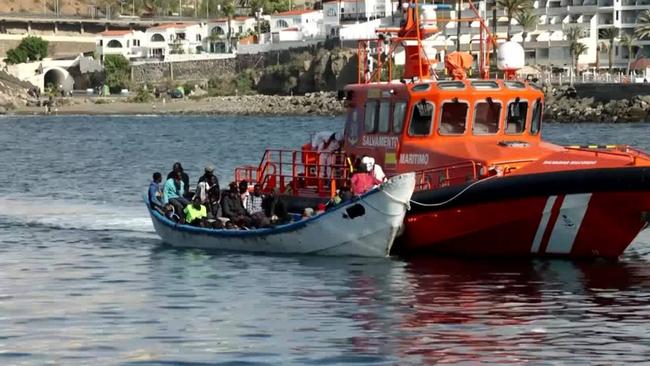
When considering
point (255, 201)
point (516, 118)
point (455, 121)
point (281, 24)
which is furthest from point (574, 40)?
point (455, 121)

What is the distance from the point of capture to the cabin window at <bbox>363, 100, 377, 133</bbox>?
33469 mm

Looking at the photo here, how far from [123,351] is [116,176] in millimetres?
42921

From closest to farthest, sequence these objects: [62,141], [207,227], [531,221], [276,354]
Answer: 1. [276,354]
2. [531,221]
3. [207,227]
4. [62,141]

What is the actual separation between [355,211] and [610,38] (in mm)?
140937

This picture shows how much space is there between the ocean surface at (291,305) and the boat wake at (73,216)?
0.53ft

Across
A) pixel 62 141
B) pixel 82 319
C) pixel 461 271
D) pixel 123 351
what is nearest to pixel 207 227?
pixel 461 271

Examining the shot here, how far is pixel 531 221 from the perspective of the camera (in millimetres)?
30219

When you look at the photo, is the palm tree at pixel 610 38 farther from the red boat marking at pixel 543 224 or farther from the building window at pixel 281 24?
the red boat marking at pixel 543 224

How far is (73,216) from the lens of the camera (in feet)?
149

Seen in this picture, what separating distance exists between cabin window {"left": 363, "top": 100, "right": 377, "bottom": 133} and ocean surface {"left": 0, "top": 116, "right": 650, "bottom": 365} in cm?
313

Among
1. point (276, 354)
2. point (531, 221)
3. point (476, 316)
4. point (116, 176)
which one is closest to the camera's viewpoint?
point (276, 354)

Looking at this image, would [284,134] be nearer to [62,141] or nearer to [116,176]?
[62,141]

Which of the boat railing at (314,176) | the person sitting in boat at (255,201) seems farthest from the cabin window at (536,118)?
the person sitting in boat at (255,201)

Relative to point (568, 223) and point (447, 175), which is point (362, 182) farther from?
point (568, 223)
